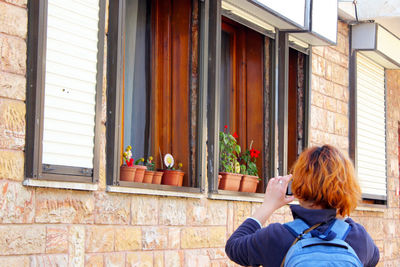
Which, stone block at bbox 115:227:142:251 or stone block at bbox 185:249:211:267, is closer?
stone block at bbox 115:227:142:251

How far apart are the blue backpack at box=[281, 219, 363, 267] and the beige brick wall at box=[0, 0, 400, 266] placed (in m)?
2.32

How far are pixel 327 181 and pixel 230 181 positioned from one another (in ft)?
13.8

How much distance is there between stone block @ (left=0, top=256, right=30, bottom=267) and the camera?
4472 mm

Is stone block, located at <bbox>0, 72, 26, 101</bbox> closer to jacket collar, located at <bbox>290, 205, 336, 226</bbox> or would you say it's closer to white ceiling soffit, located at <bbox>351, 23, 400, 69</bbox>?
jacket collar, located at <bbox>290, 205, 336, 226</bbox>

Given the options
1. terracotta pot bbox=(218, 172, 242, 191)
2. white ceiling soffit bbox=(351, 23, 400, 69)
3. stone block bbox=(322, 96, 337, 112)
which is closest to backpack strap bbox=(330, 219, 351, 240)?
terracotta pot bbox=(218, 172, 242, 191)

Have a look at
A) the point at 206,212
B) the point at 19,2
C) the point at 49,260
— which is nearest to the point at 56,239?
the point at 49,260

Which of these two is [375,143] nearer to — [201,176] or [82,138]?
[201,176]

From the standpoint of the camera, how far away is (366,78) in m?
10.2

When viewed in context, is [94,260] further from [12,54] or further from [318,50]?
[318,50]

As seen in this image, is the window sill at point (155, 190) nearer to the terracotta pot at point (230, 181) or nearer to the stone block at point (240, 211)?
the terracotta pot at point (230, 181)

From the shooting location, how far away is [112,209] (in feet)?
17.7

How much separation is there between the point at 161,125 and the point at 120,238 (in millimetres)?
1336

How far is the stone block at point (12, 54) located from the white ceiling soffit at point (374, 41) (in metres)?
5.89

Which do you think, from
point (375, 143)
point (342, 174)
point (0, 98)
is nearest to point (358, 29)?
point (375, 143)
